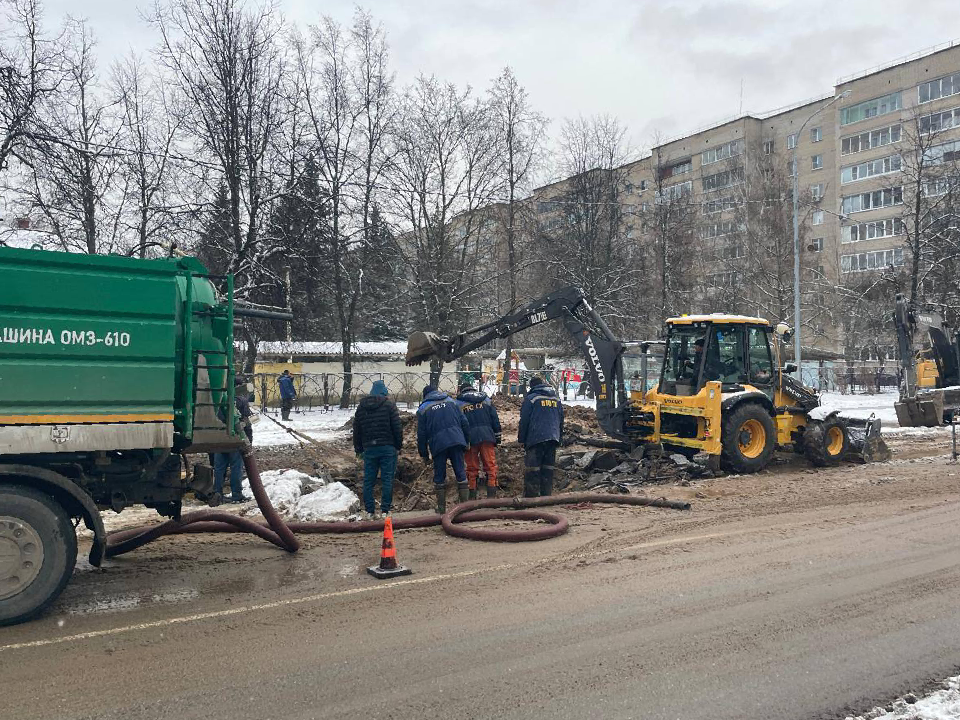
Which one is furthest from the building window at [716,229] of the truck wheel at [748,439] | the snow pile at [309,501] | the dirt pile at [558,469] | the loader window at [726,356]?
the snow pile at [309,501]

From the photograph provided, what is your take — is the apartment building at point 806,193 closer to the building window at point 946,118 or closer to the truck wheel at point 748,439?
the building window at point 946,118

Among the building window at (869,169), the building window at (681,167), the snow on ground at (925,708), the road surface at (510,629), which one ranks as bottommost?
the snow on ground at (925,708)

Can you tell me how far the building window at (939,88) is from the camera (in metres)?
44.8

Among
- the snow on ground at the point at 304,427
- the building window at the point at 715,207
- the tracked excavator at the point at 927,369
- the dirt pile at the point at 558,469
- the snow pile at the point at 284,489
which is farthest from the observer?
the building window at the point at 715,207

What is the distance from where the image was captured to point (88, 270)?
539 cm

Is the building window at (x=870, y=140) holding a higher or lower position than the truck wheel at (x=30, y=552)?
higher

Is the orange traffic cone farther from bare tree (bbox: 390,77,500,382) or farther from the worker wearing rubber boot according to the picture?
bare tree (bbox: 390,77,500,382)

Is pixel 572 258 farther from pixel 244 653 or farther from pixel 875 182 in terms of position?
pixel 244 653

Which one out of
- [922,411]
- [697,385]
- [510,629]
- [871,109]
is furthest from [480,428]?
[871,109]

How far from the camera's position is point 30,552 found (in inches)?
206

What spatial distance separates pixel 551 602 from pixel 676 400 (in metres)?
7.46

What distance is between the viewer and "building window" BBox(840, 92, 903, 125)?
48.6m

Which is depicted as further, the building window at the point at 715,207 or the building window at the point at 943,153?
the building window at the point at 715,207

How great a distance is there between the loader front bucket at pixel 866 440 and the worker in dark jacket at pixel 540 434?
6526mm
